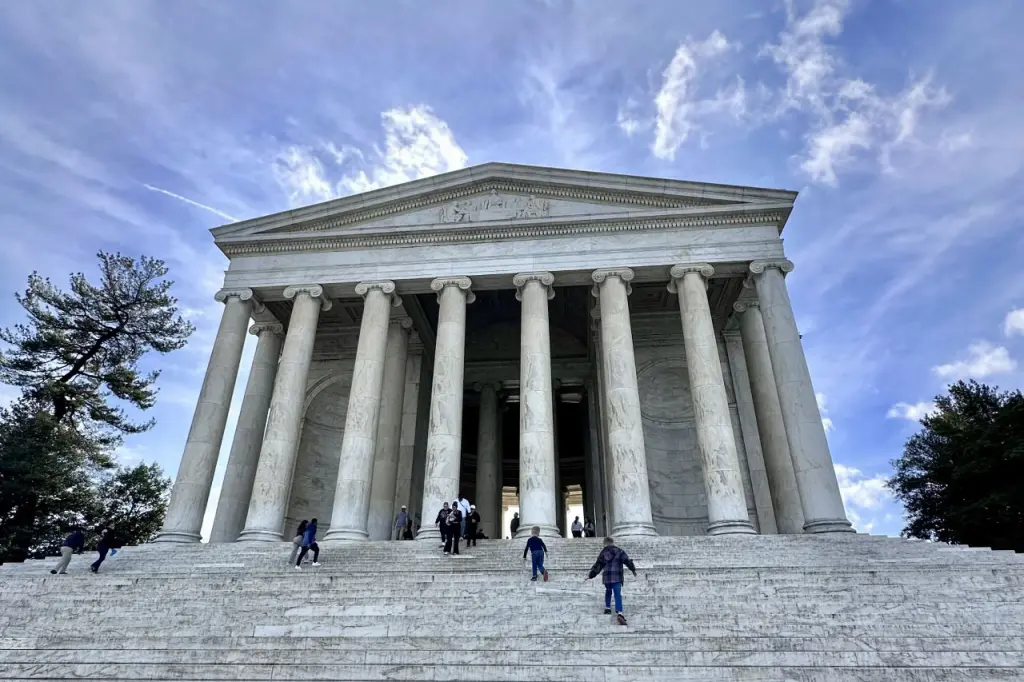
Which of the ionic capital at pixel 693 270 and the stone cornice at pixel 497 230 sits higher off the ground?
the stone cornice at pixel 497 230

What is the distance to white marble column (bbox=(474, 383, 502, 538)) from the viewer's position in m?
33.5

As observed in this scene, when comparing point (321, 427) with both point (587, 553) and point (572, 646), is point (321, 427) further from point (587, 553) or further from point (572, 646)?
point (572, 646)

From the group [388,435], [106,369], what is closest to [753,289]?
[388,435]

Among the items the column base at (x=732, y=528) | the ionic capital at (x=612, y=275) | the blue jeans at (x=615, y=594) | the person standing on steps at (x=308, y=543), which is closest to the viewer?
the blue jeans at (x=615, y=594)

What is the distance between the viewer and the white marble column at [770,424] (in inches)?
1001

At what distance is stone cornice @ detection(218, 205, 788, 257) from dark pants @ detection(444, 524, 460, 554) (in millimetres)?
13454

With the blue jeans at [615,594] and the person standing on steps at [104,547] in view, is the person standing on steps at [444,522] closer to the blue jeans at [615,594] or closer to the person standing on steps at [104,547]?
the blue jeans at [615,594]

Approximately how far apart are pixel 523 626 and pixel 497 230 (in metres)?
18.9

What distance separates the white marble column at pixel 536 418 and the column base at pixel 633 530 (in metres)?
2.10

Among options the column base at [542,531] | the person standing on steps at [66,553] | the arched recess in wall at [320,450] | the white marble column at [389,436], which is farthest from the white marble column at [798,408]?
the person standing on steps at [66,553]

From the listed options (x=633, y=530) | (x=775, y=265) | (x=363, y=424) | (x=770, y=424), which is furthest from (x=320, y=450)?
(x=775, y=265)

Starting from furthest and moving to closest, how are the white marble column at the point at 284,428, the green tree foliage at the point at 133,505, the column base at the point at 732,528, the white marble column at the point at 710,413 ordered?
the green tree foliage at the point at 133,505, the white marble column at the point at 284,428, the white marble column at the point at 710,413, the column base at the point at 732,528

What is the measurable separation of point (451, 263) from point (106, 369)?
944 inches

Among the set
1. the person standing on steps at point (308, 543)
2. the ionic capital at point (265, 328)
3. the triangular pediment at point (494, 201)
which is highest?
the triangular pediment at point (494, 201)
